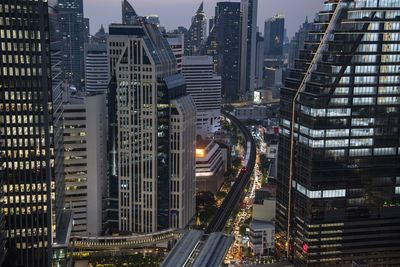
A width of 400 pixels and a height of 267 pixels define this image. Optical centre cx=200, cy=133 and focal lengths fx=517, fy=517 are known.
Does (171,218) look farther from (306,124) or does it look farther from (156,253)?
(306,124)

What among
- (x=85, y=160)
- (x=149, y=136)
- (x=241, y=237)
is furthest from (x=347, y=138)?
(x=85, y=160)

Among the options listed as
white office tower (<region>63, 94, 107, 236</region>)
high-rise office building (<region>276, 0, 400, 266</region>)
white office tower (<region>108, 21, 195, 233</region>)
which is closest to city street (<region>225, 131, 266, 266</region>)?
white office tower (<region>108, 21, 195, 233</region>)

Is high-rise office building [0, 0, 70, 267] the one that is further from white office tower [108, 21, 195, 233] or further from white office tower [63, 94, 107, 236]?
white office tower [108, 21, 195, 233]

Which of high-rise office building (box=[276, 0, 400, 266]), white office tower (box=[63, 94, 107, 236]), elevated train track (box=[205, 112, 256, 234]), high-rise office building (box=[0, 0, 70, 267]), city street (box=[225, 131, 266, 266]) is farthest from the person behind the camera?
elevated train track (box=[205, 112, 256, 234])

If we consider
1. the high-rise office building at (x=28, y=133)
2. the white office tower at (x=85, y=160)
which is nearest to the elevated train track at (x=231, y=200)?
the white office tower at (x=85, y=160)

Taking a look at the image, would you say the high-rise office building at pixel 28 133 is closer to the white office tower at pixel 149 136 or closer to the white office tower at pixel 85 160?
the white office tower at pixel 85 160

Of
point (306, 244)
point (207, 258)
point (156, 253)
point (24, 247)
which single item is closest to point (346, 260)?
point (306, 244)
